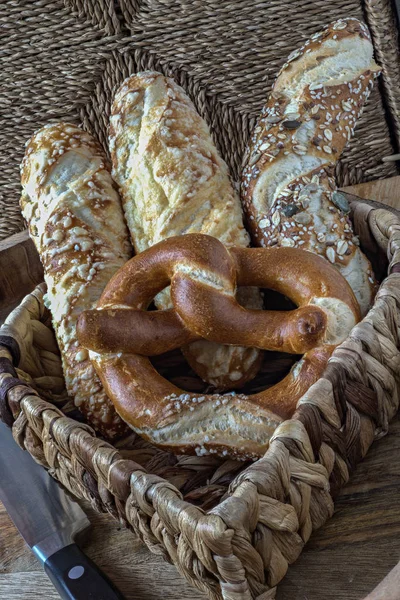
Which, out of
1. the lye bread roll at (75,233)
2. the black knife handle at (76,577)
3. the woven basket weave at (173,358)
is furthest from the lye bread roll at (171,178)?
the black knife handle at (76,577)

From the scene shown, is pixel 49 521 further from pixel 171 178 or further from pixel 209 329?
pixel 171 178

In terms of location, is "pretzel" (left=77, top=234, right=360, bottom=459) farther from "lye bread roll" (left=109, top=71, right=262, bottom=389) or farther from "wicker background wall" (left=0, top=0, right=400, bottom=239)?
"wicker background wall" (left=0, top=0, right=400, bottom=239)

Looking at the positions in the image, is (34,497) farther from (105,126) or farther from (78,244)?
(105,126)

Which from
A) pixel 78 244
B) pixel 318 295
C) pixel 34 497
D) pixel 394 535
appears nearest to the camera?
pixel 394 535

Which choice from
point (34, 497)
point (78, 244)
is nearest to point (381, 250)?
point (78, 244)

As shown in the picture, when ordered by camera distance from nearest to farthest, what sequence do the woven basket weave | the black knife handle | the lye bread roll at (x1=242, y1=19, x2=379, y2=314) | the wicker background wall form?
1. the woven basket weave
2. the black knife handle
3. the lye bread roll at (x1=242, y1=19, x2=379, y2=314)
4. the wicker background wall

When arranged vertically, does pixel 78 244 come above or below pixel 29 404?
above

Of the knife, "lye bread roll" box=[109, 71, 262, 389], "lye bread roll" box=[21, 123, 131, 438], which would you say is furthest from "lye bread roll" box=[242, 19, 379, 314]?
the knife
